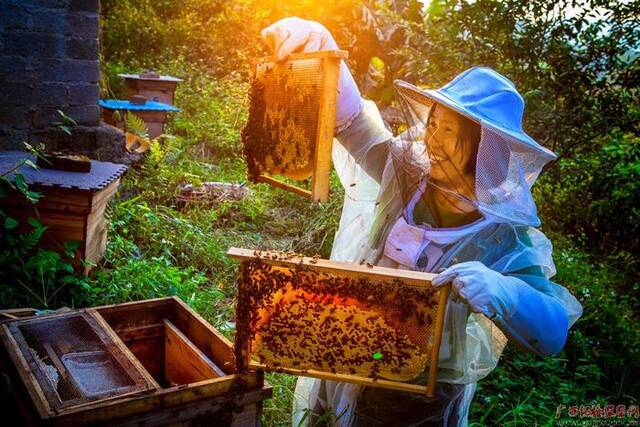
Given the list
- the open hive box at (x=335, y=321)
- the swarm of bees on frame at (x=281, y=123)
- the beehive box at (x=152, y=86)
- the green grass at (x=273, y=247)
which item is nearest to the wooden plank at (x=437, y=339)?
the open hive box at (x=335, y=321)

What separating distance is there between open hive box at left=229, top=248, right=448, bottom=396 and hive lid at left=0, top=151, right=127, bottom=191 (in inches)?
77.7

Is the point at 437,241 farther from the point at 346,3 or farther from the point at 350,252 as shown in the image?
the point at 346,3

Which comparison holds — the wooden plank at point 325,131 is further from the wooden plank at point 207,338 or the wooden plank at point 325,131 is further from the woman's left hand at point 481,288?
the wooden plank at point 207,338

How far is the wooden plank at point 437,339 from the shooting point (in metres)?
1.88

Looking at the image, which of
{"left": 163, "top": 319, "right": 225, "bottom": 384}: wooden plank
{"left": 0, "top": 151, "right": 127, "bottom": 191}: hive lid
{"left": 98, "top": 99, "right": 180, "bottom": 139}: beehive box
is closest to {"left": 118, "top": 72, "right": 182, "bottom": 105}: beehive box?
{"left": 98, "top": 99, "right": 180, "bottom": 139}: beehive box

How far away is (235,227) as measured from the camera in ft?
20.6

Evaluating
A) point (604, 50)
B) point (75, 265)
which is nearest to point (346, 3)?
point (604, 50)

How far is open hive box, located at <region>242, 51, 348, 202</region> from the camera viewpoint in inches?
80.4

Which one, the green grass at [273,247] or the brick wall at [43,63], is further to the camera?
the brick wall at [43,63]

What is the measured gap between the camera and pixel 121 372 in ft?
6.44

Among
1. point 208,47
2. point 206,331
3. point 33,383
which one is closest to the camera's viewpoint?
point 33,383

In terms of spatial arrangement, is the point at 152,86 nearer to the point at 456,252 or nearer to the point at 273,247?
the point at 273,247

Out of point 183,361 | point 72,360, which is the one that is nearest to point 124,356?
point 72,360

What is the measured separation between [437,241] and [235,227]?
14.3 ft
